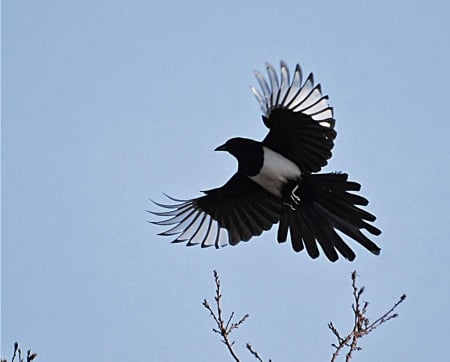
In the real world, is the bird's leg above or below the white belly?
below

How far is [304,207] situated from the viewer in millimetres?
5406

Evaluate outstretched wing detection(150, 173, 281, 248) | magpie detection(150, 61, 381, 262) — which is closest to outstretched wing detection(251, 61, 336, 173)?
magpie detection(150, 61, 381, 262)

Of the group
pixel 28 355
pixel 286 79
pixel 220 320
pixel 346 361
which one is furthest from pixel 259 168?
pixel 28 355

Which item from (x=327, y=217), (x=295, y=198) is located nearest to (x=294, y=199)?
(x=295, y=198)

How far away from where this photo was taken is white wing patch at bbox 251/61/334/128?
15.9ft

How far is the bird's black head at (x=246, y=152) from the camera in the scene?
5.34 m

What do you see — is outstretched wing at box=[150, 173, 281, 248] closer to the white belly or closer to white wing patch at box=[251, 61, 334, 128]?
the white belly

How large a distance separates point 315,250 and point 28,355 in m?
2.59

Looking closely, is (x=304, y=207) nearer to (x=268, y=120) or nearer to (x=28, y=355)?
(x=268, y=120)

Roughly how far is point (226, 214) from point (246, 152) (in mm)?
698

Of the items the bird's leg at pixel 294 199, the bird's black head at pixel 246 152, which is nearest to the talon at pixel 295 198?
the bird's leg at pixel 294 199

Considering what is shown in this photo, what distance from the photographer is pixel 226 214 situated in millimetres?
5945

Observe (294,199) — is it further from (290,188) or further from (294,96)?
(294,96)

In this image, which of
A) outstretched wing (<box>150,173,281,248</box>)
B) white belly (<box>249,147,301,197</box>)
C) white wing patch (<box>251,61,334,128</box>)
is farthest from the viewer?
outstretched wing (<box>150,173,281,248</box>)
